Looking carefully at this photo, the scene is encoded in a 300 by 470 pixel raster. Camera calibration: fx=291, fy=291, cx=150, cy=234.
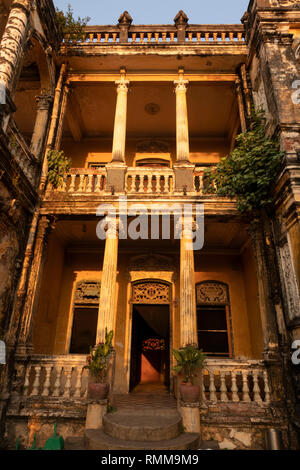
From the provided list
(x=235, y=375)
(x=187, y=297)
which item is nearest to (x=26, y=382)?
(x=187, y=297)

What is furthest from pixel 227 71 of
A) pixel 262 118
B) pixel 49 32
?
pixel 49 32

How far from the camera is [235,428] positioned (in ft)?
17.5

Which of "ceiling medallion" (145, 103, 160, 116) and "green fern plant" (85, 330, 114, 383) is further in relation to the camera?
"ceiling medallion" (145, 103, 160, 116)

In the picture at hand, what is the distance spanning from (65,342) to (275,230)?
6.86 meters

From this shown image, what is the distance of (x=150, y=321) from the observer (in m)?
9.66

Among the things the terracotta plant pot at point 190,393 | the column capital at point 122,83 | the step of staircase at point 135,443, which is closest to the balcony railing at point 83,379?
the terracotta plant pot at point 190,393

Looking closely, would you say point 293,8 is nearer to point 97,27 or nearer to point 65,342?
point 97,27

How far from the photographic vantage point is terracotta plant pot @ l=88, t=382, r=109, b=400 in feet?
17.4

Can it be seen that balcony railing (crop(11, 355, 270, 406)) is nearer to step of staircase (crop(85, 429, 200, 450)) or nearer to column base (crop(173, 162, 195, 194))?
step of staircase (crop(85, 429, 200, 450))

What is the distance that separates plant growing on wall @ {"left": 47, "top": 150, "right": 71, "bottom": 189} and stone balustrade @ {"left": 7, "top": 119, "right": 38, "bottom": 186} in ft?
1.19

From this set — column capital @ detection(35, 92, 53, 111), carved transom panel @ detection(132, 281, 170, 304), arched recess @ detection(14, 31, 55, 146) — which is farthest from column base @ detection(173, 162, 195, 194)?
arched recess @ detection(14, 31, 55, 146)

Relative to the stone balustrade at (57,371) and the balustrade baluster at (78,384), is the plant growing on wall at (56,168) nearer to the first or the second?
the stone balustrade at (57,371)

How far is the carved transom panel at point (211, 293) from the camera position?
9.48m
